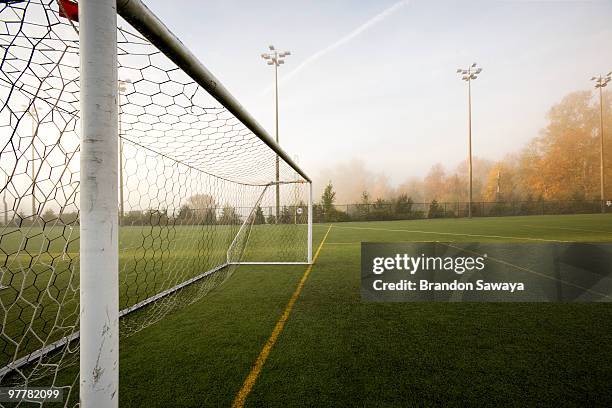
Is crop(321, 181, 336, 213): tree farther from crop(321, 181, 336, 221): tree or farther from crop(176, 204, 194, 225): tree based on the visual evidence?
crop(176, 204, 194, 225): tree

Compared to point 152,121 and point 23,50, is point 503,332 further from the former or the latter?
point 23,50

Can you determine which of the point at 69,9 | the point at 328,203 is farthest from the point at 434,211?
the point at 69,9

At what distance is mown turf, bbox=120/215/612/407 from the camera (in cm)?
205

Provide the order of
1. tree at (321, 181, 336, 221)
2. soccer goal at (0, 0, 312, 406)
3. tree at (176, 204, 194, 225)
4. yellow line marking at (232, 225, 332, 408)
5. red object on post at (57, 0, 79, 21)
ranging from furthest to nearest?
tree at (321, 181, 336, 221), tree at (176, 204, 194, 225), yellow line marking at (232, 225, 332, 408), red object on post at (57, 0, 79, 21), soccer goal at (0, 0, 312, 406)

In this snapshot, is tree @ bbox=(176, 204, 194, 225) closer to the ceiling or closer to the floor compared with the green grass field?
closer to the ceiling

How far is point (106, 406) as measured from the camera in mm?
939

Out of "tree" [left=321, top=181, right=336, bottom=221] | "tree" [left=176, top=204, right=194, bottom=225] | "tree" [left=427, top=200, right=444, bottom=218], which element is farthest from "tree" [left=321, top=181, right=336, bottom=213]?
"tree" [left=176, top=204, right=194, bottom=225]

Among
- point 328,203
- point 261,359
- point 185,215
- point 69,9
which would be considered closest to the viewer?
point 69,9

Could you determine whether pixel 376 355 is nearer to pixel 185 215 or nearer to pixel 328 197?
pixel 185 215

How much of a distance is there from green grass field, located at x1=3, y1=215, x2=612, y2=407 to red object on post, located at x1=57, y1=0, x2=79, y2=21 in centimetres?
216

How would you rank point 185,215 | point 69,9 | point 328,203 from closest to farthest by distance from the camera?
point 69,9 → point 185,215 → point 328,203

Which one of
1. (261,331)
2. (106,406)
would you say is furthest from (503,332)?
(106,406)

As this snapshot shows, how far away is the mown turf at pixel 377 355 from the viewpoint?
2051 mm

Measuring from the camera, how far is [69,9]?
1.05 metres
